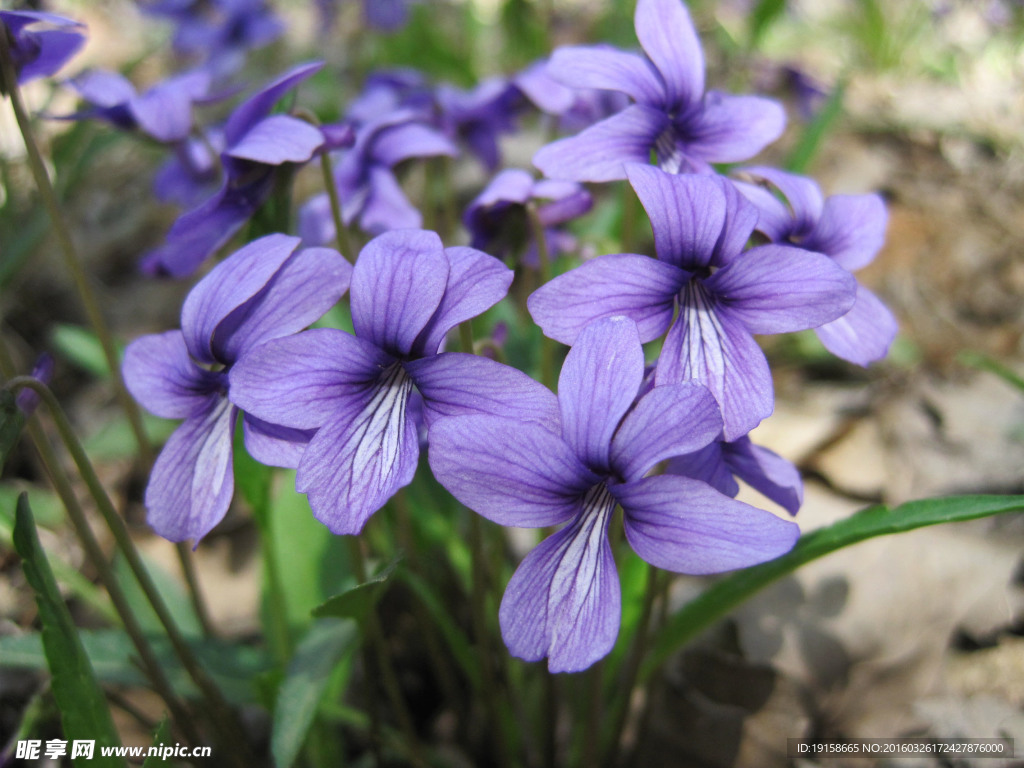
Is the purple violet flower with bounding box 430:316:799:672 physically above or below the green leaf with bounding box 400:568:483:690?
above

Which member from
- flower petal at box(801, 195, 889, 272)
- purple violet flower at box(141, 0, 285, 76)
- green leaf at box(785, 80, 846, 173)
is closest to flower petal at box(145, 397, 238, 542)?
flower petal at box(801, 195, 889, 272)

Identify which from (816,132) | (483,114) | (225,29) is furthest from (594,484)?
(225,29)

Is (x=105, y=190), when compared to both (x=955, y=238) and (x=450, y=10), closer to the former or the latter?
(x=450, y=10)

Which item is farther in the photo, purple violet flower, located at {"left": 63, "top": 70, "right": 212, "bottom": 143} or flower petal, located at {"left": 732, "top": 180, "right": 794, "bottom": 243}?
purple violet flower, located at {"left": 63, "top": 70, "right": 212, "bottom": 143}

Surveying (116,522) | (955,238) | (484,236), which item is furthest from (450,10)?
(116,522)

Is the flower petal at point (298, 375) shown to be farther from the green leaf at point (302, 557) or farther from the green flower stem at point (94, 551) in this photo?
the green leaf at point (302, 557)

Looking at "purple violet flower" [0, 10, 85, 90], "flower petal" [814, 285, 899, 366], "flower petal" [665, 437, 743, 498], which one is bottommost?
"flower petal" [665, 437, 743, 498]

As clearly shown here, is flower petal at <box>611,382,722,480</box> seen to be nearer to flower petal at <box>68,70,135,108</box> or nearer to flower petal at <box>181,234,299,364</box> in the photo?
flower petal at <box>181,234,299,364</box>
